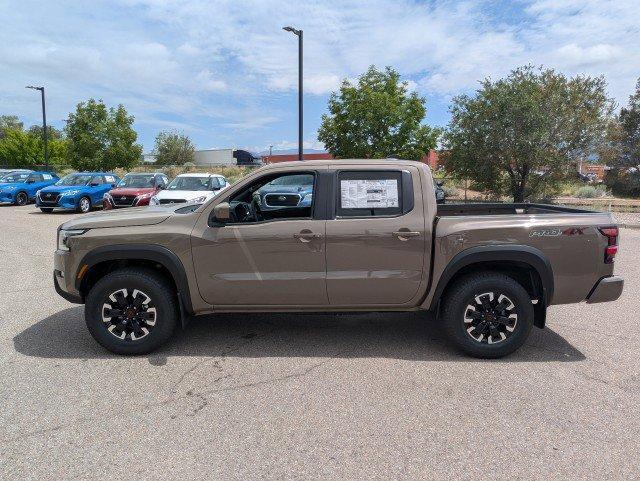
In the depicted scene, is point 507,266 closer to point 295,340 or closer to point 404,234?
point 404,234

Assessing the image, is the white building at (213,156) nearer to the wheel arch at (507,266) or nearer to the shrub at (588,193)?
the shrub at (588,193)

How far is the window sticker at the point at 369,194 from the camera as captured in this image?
14.3 ft

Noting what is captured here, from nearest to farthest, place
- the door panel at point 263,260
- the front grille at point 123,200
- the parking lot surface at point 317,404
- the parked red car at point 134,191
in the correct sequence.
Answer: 1. the parking lot surface at point 317,404
2. the door panel at point 263,260
3. the parked red car at point 134,191
4. the front grille at point 123,200

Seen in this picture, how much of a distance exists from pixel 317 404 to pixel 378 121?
57.5 ft

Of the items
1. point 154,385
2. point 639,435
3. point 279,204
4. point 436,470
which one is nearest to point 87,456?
point 154,385

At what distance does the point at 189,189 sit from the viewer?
1443 centimetres

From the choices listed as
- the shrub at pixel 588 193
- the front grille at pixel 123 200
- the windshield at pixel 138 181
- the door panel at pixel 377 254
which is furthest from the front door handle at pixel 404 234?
the shrub at pixel 588 193

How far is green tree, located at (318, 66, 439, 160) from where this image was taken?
19.8 m

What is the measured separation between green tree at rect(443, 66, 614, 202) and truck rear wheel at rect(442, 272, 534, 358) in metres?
15.1

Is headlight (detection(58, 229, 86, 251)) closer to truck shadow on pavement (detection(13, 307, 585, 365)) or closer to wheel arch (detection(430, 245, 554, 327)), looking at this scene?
truck shadow on pavement (detection(13, 307, 585, 365))

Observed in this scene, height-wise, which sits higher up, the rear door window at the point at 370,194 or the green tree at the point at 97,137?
the green tree at the point at 97,137

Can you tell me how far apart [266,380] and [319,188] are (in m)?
1.72

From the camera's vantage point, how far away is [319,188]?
4.37 meters

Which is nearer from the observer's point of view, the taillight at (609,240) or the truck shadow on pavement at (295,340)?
the taillight at (609,240)
